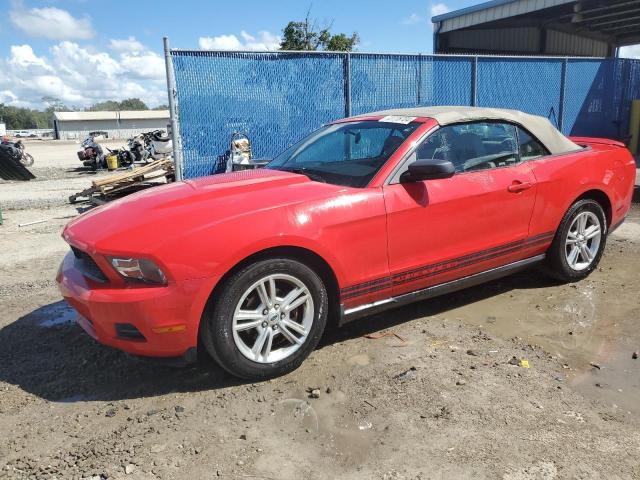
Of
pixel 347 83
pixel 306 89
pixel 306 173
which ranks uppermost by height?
pixel 347 83

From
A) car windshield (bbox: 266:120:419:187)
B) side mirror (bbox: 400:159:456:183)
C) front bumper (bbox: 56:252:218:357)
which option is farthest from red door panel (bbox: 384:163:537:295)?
front bumper (bbox: 56:252:218:357)

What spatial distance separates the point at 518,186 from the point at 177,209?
252 cm

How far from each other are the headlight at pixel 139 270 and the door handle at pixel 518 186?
261cm

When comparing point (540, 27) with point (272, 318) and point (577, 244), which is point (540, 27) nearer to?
point (577, 244)

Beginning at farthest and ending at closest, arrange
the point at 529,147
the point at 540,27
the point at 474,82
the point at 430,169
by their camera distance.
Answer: the point at 540,27 < the point at 474,82 < the point at 529,147 < the point at 430,169

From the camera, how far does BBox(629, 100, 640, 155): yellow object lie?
47.2 feet

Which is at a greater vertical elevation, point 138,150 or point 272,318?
point 138,150

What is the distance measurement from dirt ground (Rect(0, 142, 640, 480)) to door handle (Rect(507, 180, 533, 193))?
95cm

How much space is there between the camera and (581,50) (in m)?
21.8

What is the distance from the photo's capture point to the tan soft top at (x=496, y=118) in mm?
3969

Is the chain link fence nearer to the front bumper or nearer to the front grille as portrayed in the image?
the front grille

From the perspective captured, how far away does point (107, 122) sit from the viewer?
83938mm

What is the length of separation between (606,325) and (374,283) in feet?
5.99

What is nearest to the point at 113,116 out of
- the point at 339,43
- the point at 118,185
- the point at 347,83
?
the point at 339,43
